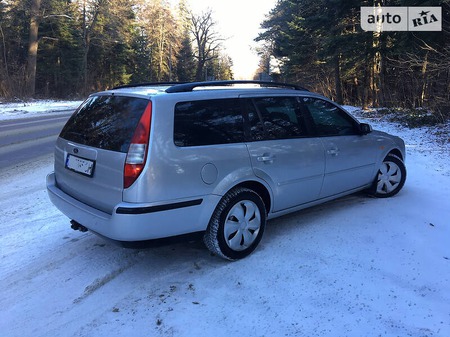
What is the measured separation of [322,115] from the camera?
462 cm

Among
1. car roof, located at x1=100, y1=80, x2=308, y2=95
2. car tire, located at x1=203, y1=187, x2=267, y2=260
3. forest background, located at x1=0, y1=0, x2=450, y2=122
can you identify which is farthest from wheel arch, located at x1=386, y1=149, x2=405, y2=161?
forest background, located at x1=0, y1=0, x2=450, y2=122

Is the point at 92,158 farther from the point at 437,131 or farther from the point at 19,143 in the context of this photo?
the point at 437,131

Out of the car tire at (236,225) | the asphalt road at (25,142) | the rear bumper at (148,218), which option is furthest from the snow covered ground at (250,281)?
the asphalt road at (25,142)

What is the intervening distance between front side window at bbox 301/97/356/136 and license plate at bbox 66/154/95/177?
97.6 inches

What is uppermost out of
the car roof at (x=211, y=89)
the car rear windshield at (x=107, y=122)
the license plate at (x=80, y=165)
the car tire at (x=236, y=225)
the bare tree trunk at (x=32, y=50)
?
the bare tree trunk at (x=32, y=50)

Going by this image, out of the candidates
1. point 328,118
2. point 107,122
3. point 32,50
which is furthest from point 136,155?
point 32,50

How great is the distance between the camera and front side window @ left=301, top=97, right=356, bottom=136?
14.7ft

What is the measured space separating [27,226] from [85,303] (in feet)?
6.65

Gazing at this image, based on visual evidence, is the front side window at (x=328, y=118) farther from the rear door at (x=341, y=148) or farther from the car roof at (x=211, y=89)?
the car roof at (x=211, y=89)

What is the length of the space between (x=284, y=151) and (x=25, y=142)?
9740 millimetres

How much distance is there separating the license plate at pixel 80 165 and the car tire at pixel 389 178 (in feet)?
12.8

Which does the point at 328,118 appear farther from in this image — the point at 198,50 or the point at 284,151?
the point at 198,50

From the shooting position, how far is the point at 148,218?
10.0ft

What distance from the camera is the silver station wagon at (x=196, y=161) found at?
3.09 meters
